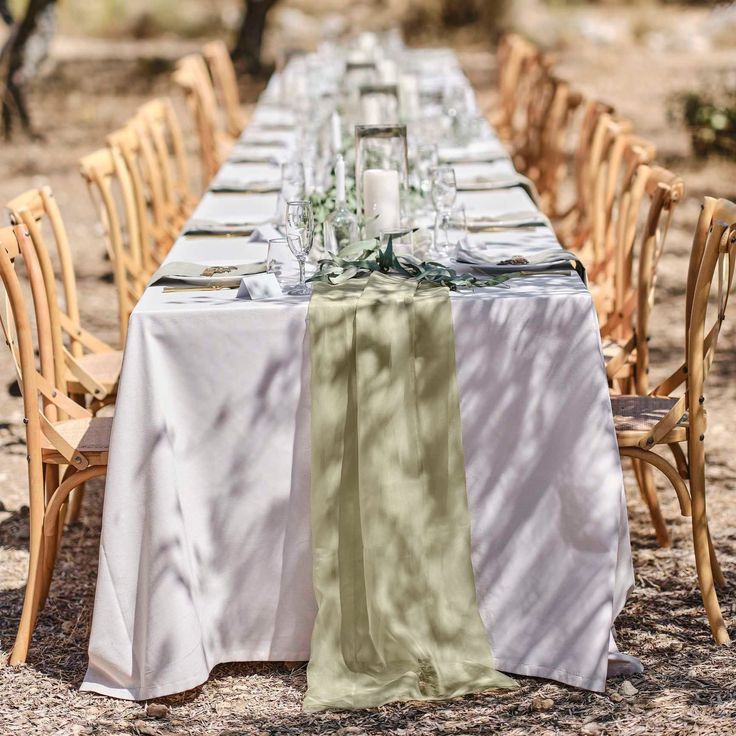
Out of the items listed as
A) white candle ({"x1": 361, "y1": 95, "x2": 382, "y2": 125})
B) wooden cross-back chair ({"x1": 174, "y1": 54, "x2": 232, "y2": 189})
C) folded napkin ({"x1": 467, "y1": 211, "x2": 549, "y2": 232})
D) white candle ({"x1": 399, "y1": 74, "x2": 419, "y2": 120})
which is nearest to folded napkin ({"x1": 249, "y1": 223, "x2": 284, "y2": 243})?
folded napkin ({"x1": 467, "y1": 211, "x2": 549, "y2": 232})

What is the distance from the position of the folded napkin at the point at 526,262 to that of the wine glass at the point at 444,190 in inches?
9.6

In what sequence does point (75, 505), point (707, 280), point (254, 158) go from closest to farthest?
point (707, 280) → point (75, 505) → point (254, 158)

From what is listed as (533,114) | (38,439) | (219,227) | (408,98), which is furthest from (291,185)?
(533,114)

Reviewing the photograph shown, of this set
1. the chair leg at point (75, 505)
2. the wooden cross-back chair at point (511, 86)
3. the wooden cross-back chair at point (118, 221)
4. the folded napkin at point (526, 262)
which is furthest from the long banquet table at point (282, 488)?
the wooden cross-back chair at point (511, 86)

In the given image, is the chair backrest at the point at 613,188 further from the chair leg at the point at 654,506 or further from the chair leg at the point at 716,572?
the chair leg at the point at 716,572

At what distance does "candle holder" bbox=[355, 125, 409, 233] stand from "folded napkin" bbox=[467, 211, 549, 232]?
232 mm

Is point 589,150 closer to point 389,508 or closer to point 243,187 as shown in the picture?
point 243,187

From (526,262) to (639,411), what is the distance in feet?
1.71

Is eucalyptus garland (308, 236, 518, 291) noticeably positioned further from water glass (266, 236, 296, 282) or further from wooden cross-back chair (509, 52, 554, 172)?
wooden cross-back chair (509, 52, 554, 172)

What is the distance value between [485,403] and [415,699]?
71 centimetres

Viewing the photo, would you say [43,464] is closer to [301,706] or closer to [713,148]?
[301,706]

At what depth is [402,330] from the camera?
280 centimetres

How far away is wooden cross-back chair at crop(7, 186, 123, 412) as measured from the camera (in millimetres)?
3398

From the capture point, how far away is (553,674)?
9.61ft
